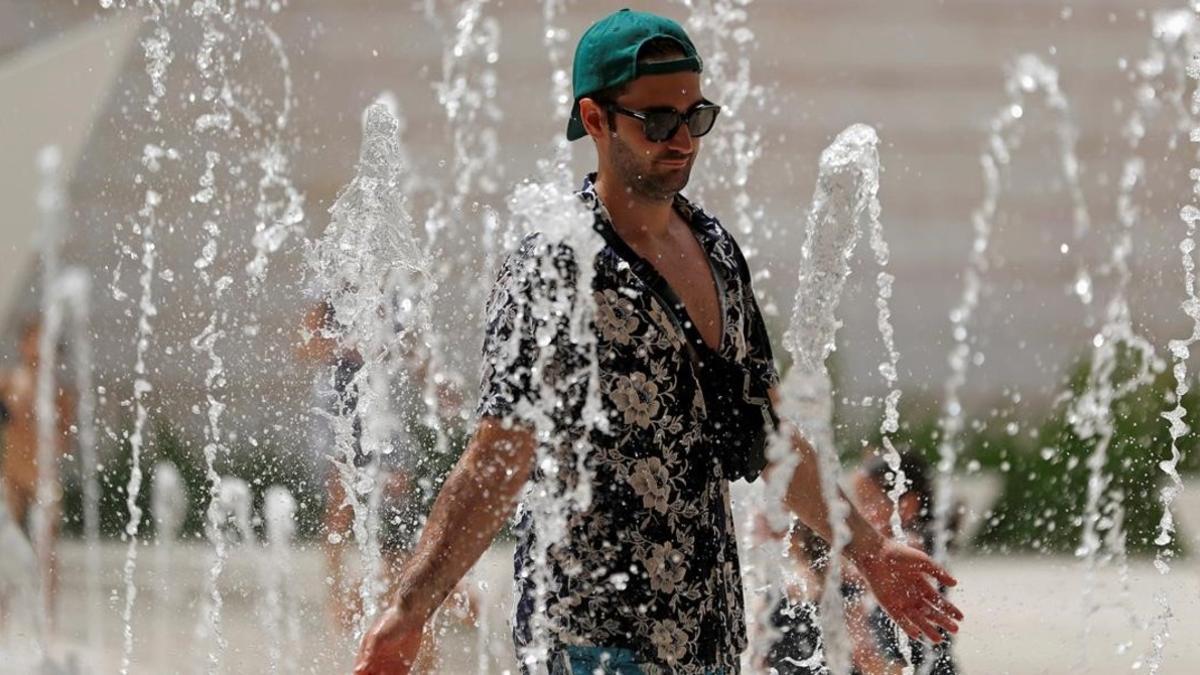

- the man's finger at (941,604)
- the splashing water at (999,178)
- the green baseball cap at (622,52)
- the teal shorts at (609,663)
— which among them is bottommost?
the teal shorts at (609,663)

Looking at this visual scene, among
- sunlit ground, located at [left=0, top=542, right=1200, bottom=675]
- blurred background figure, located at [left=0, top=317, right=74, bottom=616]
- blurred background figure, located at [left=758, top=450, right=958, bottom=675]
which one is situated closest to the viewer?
blurred background figure, located at [left=758, top=450, right=958, bottom=675]

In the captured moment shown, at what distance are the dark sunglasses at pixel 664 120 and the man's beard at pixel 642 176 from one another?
1.3 inches

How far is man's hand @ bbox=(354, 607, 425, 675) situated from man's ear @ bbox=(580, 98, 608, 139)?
66cm

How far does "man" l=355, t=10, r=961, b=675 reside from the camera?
2162 millimetres

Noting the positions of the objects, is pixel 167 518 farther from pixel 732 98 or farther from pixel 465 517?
pixel 465 517

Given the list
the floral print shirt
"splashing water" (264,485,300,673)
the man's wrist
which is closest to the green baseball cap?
the floral print shirt

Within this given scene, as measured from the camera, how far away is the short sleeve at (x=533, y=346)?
2.16 metres

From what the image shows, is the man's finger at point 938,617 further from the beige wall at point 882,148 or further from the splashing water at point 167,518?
the beige wall at point 882,148

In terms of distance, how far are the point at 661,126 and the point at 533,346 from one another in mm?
333

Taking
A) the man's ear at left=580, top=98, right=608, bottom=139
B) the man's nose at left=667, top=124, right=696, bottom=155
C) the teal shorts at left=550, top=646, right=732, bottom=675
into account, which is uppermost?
the man's ear at left=580, top=98, right=608, bottom=139

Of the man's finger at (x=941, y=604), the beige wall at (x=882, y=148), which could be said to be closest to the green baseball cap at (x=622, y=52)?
the man's finger at (x=941, y=604)

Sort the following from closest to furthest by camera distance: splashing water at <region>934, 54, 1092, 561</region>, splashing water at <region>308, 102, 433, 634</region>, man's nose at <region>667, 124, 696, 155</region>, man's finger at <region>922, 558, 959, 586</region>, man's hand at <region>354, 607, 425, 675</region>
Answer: man's hand at <region>354, 607, 425, 675</region>
man's nose at <region>667, 124, 696, 155</region>
man's finger at <region>922, 558, 959, 586</region>
splashing water at <region>308, 102, 433, 634</region>
splashing water at <region>934, 54, 1092, 561</region>

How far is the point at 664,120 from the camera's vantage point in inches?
90.2

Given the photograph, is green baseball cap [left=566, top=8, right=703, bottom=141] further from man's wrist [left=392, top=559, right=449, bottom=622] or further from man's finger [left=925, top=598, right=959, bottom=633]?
man's finger [left=925, top=598, right=959, bottom=633]
